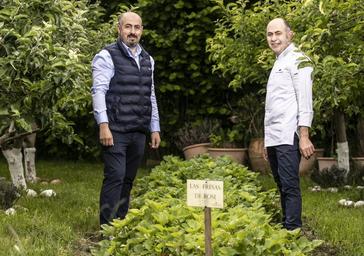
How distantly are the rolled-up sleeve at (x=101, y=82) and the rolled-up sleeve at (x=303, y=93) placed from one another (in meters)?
1.27

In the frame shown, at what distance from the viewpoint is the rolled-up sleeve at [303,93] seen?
434 cm

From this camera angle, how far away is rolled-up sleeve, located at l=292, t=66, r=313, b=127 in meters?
4.34

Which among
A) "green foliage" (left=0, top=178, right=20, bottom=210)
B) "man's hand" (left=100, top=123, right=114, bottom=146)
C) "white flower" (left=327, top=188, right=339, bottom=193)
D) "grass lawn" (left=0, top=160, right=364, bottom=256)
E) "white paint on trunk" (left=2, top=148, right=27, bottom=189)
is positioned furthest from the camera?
"white flower" (left=327, top=188, right=339, bottom=193)

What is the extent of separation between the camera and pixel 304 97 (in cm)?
437

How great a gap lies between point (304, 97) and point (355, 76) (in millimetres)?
596

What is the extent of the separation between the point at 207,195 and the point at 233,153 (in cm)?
597

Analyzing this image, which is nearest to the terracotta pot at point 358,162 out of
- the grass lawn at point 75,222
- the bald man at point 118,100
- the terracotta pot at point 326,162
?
the terracotta pot at point 326,162

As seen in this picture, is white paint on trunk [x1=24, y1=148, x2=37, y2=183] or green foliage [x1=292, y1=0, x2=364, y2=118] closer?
green foliage [x1=292, y1=0, x2=364, y2=118]

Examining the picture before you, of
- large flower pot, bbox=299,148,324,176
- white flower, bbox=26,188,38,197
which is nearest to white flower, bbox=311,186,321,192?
large flower pot, bbox=299,148,324,176

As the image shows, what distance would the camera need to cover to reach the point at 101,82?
4645mm

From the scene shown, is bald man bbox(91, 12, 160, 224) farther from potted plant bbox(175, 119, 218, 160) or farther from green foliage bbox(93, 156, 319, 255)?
potted plant bbox(175, 119, 218, 160)

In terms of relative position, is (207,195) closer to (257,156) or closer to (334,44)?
(334,44)

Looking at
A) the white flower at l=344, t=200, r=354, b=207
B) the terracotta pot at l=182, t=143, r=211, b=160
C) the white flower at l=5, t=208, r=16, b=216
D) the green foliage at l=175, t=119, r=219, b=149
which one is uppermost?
the green foliage at l=175, t=119, r=219, b=149

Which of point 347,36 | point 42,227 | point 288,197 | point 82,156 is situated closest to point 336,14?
point 347,36
